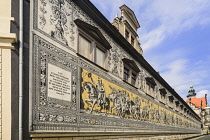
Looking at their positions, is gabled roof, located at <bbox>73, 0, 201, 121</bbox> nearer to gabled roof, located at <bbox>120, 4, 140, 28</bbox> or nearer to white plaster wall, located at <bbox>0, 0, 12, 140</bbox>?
gabled roof, located at <bbox>120, 4, 140, 28</bbox>

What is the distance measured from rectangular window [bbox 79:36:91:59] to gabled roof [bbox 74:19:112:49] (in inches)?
12.7

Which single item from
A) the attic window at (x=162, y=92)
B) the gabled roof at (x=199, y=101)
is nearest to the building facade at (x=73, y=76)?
the attic window at (x=162, y=92)

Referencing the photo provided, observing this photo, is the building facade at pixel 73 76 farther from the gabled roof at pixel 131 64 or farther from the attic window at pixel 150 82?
the attic window at pixel 150 82

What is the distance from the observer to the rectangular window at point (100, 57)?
339 inches

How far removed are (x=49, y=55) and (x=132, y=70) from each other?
22.9 feet

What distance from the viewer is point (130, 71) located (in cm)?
1179

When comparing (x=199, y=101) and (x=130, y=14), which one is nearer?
(x=130, y=14)

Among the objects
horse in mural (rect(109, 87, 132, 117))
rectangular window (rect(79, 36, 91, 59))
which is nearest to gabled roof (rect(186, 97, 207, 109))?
horse in mural (rect(109, 87, 132, 117))

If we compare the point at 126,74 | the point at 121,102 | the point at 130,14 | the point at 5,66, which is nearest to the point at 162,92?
the point at 130,14

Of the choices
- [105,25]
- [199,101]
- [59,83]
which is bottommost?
[199,101]

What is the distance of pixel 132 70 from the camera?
12.1 metres

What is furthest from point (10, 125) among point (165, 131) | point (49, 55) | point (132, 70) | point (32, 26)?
point (165, 131)

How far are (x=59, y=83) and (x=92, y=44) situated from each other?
265 cm

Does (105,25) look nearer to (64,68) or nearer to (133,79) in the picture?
(64,68)
